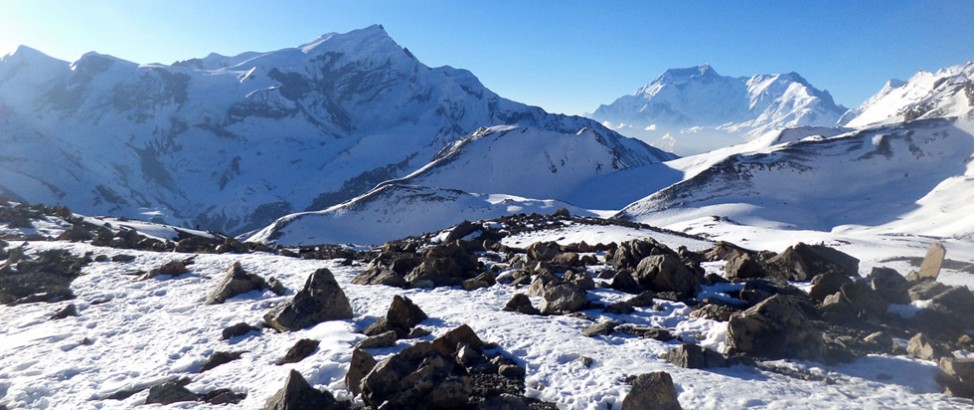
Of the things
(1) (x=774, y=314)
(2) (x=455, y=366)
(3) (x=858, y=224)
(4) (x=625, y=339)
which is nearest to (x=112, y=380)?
(2) (x=455, y=366)

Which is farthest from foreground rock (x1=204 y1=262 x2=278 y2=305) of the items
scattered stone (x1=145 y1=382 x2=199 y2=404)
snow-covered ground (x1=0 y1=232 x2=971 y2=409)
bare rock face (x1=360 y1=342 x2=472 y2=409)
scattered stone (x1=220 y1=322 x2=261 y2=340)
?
bare rock face (x1=360 y1=342 x2=472 y2=409)

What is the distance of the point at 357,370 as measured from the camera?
9.97 m

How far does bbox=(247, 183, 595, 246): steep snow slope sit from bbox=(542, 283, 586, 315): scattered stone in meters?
71.5

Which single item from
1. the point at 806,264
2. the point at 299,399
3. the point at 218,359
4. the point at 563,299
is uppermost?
the point at 806,264

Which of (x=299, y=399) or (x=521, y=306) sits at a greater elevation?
(x=521, y=306)

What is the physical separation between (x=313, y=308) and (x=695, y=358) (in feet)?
32.7

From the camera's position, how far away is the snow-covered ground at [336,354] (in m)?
9.19

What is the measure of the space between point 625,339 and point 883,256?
26.6 metres

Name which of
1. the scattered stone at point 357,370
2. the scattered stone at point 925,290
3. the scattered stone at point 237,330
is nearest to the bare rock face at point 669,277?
the scattered stone at point 925,290

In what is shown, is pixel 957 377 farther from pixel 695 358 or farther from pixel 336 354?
pixel 336 354

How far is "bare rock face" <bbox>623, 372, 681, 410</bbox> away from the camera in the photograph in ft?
27.8

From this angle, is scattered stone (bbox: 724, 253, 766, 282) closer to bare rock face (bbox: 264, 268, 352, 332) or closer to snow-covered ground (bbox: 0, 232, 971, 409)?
snow-covered ground (bbox: 0, 232, 971, 409)

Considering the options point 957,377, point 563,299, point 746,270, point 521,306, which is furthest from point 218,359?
point 746,270

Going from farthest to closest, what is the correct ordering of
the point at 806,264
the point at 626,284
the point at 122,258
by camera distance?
1. the point at 122,258
2. the point at 806,264
3. the point at 626,284
